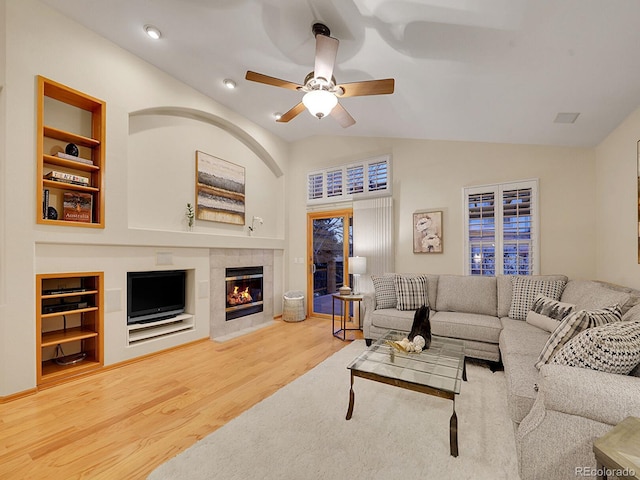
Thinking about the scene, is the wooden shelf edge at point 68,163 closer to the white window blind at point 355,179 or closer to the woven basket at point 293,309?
the woven basket at point 293,309

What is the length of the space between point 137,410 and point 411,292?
10.3 feet

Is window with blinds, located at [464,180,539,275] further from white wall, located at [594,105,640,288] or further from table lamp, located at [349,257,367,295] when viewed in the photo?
table lamp, located at [349,257,367,295]

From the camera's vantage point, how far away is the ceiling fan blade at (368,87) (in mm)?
2566

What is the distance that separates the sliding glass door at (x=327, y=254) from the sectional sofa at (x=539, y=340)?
1.49 metres

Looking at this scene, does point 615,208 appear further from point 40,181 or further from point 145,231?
point 40,181

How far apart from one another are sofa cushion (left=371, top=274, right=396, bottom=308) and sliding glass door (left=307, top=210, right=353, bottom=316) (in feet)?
4.41

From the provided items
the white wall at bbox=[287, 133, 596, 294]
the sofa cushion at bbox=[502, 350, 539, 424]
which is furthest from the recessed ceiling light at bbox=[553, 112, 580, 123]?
the sofa cushion at bbox=[502, 350, 539, 424]

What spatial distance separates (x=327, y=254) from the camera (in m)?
5.71

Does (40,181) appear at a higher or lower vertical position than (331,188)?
lower

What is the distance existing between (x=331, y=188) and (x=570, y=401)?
4.58 m

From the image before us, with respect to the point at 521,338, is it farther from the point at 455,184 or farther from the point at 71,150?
the point at 71,150

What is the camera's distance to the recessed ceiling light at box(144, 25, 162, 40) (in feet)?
10.1

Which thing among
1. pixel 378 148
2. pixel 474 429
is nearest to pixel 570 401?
pixel 474 429

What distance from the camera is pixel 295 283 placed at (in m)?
5.93
